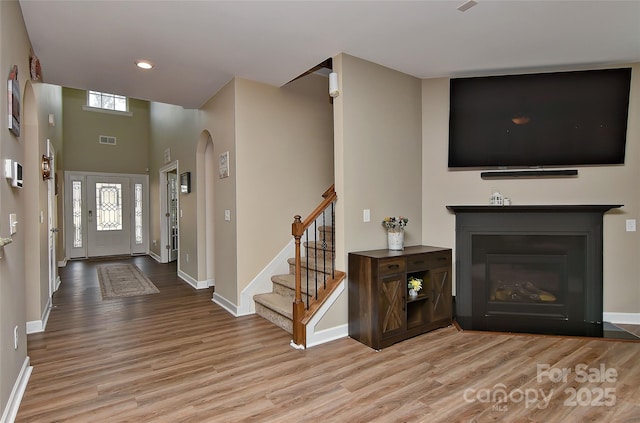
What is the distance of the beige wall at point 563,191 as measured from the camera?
350 centimetres

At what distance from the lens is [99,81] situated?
12.5 feet

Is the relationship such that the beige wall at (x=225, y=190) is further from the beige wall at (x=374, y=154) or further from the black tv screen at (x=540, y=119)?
the black tv screen at (x=540, y=119)

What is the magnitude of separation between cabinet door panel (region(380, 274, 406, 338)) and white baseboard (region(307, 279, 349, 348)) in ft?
1.37

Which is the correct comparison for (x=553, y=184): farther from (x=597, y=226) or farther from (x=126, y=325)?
(x=126, y=325)

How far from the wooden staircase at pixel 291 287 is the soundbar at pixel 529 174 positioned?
190 centimetres

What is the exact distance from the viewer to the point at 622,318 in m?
3.53

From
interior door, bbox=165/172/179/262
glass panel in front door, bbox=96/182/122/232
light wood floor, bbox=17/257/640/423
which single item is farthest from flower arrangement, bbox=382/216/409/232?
glass panel in front door, bbox=96/182/122/232

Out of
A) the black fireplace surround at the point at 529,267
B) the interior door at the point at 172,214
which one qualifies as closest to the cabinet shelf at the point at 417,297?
the black fireplace surround at the point at 529,267

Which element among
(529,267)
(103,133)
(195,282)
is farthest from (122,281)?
(529,267)

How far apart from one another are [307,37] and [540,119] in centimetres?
249

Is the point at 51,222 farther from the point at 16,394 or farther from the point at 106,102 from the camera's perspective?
the point at 106,102

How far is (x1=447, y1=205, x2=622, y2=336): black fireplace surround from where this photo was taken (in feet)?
11.3

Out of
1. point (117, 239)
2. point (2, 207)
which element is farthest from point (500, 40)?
point (117, 239)

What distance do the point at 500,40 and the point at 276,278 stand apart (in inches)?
128
